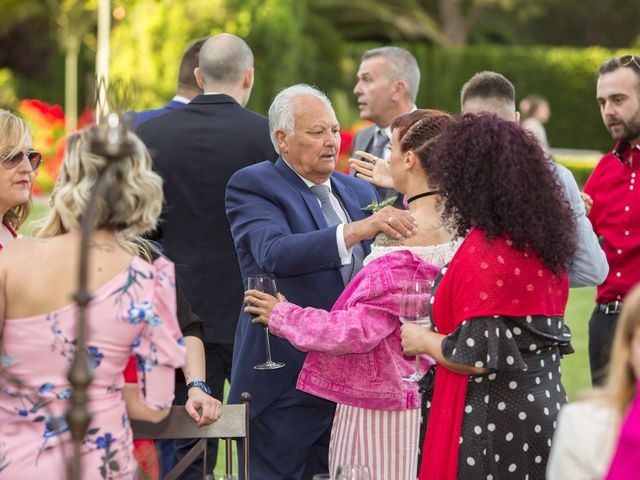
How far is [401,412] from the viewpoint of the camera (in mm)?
3906

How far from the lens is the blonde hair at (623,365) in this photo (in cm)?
229

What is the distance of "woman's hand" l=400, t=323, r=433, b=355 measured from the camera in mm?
3381

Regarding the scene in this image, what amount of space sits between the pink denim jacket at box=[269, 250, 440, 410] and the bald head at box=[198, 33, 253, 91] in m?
2.24

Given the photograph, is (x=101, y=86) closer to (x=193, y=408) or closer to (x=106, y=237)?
(x=106, y=237)

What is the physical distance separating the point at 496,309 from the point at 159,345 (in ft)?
3.51

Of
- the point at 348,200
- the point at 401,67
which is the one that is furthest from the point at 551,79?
the point at 348,200

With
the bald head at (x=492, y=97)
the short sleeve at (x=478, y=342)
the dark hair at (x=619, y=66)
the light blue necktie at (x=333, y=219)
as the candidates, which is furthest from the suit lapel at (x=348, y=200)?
the dark hair at (x=619, y=66)

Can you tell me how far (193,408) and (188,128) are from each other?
2.28 m

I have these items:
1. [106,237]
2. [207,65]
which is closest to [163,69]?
[207,65]

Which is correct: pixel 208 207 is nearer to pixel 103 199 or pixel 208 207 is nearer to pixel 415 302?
pixel 415 302

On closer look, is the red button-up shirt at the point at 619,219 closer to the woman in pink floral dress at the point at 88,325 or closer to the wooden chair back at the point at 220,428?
the wooden chair back at the point at 220,428

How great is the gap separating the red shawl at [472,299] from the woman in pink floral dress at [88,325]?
0.93 m

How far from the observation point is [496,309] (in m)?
3.25

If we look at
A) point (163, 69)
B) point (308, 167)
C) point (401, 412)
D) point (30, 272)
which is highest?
point (163, 69)
